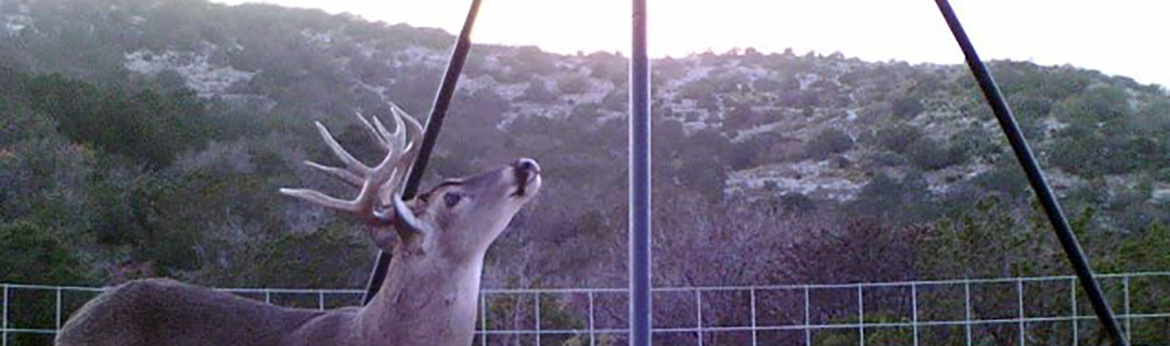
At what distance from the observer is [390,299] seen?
6371 mm

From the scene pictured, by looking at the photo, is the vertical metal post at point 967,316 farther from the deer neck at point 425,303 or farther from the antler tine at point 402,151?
the deer neck at point 425,303

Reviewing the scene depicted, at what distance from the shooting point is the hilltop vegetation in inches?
692

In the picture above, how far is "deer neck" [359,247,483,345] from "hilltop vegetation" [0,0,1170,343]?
1006 cm

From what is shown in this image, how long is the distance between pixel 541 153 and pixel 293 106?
6.71 m

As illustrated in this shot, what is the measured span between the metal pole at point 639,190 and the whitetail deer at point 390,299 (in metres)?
1.98

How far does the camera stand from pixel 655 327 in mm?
16141

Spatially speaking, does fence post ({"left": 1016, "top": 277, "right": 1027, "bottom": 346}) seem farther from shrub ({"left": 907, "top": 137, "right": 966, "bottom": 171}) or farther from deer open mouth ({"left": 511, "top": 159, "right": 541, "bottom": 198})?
shrub ({"left": 907, "top": 137, "right": 966, "bottom": 171})

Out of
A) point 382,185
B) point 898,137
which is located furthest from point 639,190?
point 898,137

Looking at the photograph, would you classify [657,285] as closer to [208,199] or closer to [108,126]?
[208,199]

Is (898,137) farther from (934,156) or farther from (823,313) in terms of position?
(823,313)

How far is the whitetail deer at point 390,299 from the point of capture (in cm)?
629

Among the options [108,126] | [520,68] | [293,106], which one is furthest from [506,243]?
[520,68]

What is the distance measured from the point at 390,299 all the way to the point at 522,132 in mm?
29635

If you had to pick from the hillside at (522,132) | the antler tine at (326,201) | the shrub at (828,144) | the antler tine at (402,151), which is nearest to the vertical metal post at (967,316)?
the hillside at (522,132)
